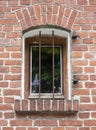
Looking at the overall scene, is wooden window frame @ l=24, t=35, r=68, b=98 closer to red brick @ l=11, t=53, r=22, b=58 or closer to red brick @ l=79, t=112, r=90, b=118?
red brick @ l=11, t=53, r=22, b=58

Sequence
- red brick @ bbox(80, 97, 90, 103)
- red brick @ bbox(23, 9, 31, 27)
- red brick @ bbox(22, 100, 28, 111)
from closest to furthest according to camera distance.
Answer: red brick @ bbox(22, 100, 28, 111) < red brick @ bbox(80, 97, 90, 103) < red brick @ bbox(23, 9, 31, 27)

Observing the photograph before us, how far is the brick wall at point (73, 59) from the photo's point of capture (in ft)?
12.1

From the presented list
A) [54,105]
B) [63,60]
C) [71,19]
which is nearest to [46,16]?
[71,19]

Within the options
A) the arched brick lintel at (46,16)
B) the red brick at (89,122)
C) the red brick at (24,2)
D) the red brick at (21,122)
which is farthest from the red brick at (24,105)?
the red brick at (24,2)

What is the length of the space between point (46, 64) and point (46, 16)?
1.74 ft

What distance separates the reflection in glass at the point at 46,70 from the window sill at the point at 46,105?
215 mm

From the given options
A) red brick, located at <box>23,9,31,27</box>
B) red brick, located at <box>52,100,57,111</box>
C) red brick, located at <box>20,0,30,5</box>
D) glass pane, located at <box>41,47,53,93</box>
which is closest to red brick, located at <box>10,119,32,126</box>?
red brick, located at <box>52,100,57,111</box>

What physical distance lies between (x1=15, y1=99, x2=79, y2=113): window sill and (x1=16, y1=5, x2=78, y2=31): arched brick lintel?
2.65ft

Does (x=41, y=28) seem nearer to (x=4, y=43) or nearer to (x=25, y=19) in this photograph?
(x=25, y=19)

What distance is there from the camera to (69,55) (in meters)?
3.87

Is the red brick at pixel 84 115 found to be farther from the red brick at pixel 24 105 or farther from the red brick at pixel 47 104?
the red brick at pixel 24 105

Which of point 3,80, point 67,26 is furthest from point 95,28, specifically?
point 3,80

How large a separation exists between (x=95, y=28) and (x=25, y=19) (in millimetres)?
784

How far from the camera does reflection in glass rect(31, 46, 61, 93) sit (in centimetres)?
389
